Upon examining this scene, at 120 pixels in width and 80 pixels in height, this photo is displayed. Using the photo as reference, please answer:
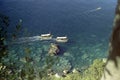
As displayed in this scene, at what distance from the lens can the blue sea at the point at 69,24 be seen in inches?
1737

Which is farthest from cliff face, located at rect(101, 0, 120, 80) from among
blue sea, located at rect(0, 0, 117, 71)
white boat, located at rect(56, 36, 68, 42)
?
white boat, located at rect(56, 36, 68, 42)

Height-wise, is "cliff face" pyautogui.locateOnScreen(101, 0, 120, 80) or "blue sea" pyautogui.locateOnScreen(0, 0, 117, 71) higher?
"cliff face" pyautogui.locateOnScreen(101, 0, 120, 80)

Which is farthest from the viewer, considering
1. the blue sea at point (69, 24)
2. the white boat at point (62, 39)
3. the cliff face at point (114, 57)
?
the white boat at point (62, 39)

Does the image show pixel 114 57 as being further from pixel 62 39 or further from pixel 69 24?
pixel 69 24

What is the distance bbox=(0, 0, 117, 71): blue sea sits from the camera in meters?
44.1

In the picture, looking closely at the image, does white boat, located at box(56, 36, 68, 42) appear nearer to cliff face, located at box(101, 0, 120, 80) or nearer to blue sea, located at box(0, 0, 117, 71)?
blue sea, located at box(0, 0, 117, 71)

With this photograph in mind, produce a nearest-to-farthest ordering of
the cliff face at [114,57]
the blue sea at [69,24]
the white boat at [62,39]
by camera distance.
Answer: the cliff face at [114,57] < the blue sea at [69,24] < the white boat at [62,39]

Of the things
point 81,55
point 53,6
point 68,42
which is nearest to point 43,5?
point 53,6

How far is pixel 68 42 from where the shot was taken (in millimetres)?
49281

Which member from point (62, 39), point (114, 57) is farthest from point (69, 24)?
point (114, 57)

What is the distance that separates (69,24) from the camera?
5631 centimetres

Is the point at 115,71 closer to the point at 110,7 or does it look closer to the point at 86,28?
the point at 86,28

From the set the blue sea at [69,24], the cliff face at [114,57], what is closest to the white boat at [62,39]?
the blue sea at [69,24]

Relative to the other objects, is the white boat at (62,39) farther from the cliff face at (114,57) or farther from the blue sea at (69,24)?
the cliff face at (114,57)
